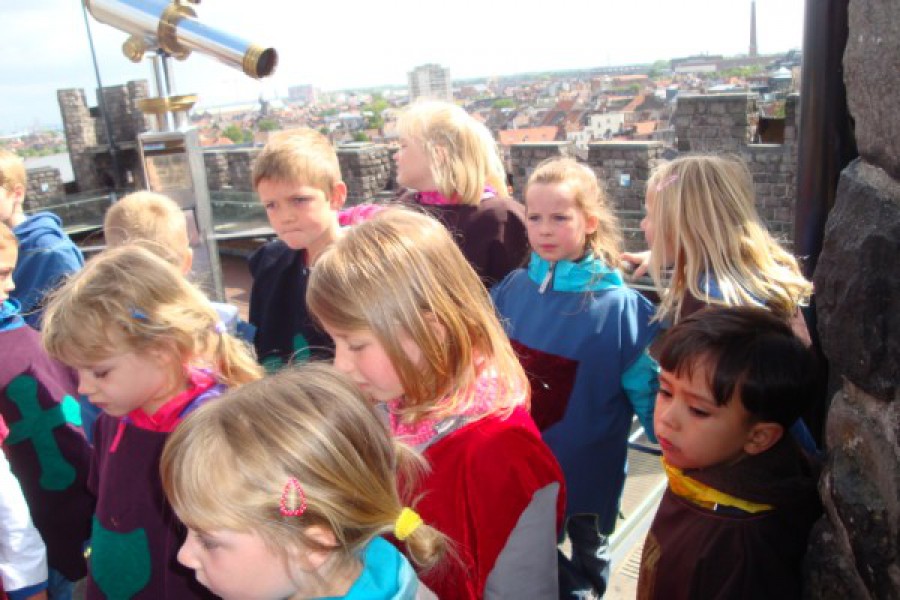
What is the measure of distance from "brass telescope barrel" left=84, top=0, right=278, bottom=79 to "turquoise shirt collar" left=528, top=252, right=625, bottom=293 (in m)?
1.39

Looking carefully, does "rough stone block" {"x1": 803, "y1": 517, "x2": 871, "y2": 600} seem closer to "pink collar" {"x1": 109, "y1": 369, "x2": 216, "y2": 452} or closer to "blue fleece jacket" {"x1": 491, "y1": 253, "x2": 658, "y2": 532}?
"blue fleece jacket" {"x1": 491, "y1": 253, "x2": 658, "y2": 532}

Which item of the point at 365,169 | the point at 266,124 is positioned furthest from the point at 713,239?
the point at 266,124

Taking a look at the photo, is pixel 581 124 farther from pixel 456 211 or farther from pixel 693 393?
pixel 693 393

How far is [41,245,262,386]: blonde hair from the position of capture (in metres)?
1.63

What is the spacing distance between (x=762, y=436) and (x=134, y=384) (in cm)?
123

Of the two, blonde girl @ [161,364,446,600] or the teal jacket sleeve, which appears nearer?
blonde girl @ [161,364,446,600]

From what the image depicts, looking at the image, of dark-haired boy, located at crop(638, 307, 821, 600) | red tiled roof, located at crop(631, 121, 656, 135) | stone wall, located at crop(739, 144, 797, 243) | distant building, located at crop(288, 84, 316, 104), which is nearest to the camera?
dark-haired boy, located at crop(638, 307, 821, 600)

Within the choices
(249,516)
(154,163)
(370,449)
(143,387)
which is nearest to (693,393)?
(370,449)

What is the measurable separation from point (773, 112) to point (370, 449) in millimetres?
9912

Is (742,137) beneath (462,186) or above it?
beneath

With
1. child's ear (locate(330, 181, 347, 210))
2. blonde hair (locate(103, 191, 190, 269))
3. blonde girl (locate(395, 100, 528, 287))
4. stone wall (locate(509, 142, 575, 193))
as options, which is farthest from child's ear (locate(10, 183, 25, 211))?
stone wall (locate(509, 142, 575, 193))

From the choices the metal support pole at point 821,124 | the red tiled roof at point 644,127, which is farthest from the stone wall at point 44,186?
the metal support pole at point 821,124

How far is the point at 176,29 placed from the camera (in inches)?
113

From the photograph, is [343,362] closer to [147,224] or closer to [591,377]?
[591,377]
